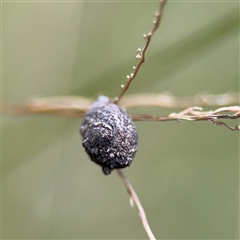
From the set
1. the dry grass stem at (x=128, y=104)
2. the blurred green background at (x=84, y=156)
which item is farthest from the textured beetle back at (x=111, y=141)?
the blurred green background at (x=84, y=156)

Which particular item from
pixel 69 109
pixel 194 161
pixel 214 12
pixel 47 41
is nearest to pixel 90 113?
pixel 69 109

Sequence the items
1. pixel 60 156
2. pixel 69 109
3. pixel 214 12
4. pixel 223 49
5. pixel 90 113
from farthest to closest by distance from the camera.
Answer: pixel 60 156, pixel 223 49, pixel 214 12, pixel 69 109, pixel 90 113

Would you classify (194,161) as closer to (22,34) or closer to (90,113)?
(22,34)

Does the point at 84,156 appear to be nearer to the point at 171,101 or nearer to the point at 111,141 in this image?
the point at 171,101

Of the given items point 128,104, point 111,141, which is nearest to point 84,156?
point 128,104

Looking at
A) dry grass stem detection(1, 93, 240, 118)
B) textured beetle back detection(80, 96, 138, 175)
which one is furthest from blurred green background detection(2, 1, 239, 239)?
textured beetle back detection(80, 96, 138, 175)

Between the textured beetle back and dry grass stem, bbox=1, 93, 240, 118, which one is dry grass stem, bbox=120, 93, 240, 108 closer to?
dry grass stem, bbox=1, 93, 240, 118

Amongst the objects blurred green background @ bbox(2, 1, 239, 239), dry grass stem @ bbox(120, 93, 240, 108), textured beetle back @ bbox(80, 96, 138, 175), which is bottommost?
textured beetle back @ bbox(80, 96, 138, 175)
